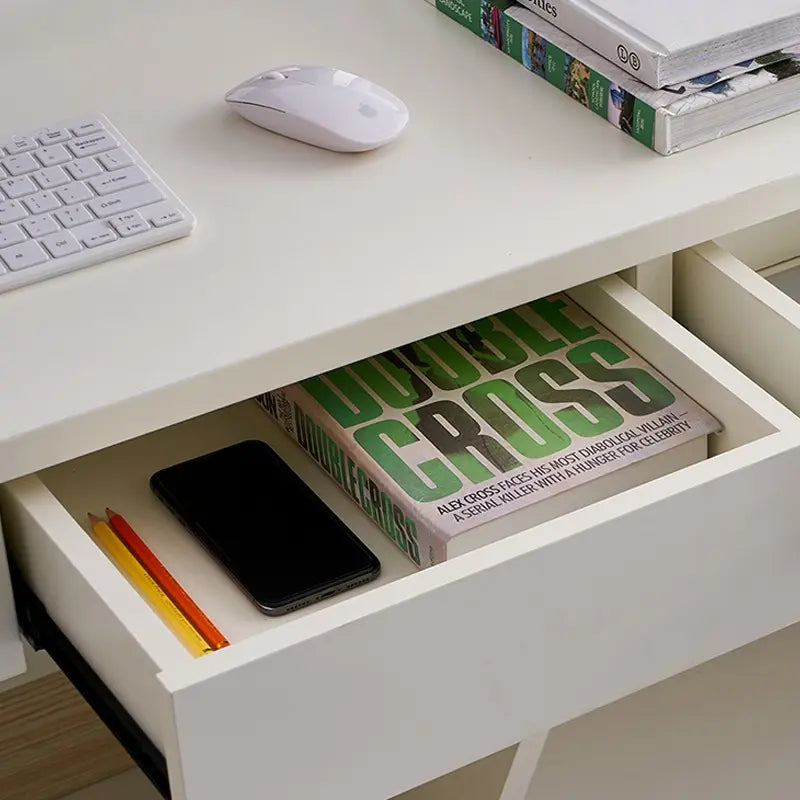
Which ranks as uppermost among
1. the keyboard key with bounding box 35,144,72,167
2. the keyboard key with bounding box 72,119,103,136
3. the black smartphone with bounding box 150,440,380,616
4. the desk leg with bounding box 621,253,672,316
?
the keyboard key with bounding box 72,119,103,136

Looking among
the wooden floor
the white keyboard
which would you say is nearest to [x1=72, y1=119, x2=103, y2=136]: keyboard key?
the white keyboard

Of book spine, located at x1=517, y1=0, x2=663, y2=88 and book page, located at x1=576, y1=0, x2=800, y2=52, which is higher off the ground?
book page, located at x1=576, y1=0, x2=800, y2=52

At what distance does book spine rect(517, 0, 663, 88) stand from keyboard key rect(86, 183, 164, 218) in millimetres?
282

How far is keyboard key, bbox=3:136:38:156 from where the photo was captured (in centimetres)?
96

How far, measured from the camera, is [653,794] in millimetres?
1129

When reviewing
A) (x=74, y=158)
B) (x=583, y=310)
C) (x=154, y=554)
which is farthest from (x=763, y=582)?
(x=74, y=158)

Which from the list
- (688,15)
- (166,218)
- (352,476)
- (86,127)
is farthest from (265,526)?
(688,15)

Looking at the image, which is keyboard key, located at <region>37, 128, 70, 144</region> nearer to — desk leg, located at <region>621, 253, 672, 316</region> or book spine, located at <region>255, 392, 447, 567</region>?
book spine, located at <region>255, 392, 447, 567</region>

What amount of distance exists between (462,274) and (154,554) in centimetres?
22

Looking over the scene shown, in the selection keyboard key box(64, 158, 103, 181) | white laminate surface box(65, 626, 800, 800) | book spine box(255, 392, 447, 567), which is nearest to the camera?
book spine box(255, 392, 447, 567)

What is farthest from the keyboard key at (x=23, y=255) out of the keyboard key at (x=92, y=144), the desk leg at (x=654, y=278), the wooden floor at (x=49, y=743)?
the wooden floor at (x=49, y=743)

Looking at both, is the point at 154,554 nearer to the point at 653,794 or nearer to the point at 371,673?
the point at 371,673

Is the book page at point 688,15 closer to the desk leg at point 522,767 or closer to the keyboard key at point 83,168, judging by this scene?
the keyboard key at point 83,168

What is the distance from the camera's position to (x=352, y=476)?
34.7 inches
